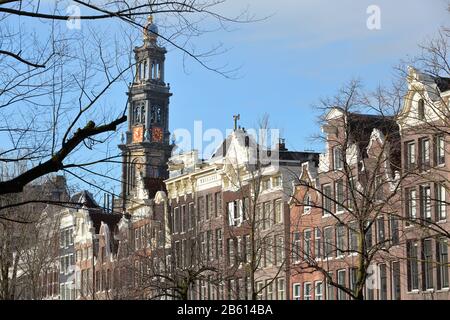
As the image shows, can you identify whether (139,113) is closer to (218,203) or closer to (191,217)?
(191,217)

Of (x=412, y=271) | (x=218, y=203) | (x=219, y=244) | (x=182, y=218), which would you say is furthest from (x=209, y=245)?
(x=412, y=271)

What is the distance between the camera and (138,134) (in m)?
169

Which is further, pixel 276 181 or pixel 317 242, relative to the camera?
pixel 276 181

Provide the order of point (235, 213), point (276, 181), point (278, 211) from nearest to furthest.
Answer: point (278, 211), point (276, 181), point (235, 213)

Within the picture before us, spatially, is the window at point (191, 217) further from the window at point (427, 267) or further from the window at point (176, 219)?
the window at point (427, 267)

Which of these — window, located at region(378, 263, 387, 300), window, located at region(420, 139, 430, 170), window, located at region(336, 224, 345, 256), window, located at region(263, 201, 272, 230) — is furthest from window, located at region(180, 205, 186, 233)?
window, located at region(420, 139, 430, 170)

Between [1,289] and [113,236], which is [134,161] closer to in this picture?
[1,289]

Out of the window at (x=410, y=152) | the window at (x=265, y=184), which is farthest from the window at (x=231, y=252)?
the window at (x=410, y=152)

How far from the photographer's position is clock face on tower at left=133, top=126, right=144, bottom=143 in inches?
6629

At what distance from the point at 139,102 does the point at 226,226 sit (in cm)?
10670

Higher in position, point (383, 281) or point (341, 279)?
point (341, 279)

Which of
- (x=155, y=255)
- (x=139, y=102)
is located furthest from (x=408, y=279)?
(x=139, y=102)

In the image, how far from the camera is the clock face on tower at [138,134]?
16838 cm

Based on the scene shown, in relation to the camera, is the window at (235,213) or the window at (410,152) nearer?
the window at (410,152)
